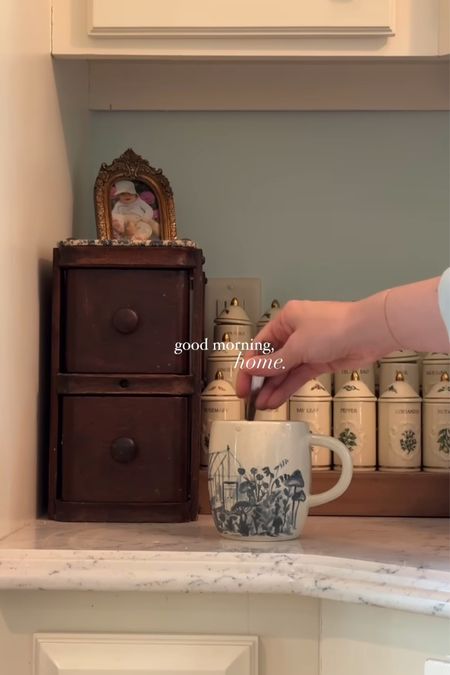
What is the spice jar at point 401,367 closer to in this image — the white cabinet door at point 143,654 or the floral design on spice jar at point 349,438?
the floral design on spice jar at point 349,438

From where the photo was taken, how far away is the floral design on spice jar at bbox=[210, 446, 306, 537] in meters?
1.01

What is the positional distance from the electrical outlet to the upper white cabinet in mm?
374

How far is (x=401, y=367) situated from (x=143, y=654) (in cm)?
56

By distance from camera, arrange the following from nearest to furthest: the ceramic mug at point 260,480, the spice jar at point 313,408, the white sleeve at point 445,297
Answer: the white sleeve at point 445,297 < the ceramic mug at point 260,480 < the spice jar at point 313,408

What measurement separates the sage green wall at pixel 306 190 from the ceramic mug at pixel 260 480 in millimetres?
475

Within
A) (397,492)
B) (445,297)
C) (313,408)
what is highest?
(445,297)

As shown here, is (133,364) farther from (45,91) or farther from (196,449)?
(45,91)

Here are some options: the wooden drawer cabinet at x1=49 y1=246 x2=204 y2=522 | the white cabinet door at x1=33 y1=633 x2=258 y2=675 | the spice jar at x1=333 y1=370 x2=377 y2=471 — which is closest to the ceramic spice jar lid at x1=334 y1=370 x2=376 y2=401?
the spice jar at x1=333 y1=370 x2=377 y2=471

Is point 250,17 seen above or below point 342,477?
above

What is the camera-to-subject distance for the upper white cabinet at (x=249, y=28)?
3.87ft

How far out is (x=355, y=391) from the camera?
4.10 feet

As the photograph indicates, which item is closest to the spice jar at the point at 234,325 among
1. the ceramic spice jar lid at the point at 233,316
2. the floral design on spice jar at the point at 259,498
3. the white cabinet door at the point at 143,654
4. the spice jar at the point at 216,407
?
the ceramic spice jar lid at the point at 233,316

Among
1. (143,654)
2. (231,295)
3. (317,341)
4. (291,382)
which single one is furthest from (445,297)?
(231,295)

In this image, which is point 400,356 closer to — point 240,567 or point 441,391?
point 441,391
